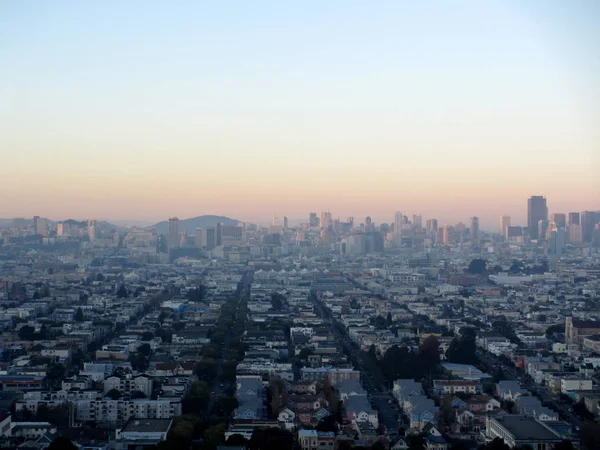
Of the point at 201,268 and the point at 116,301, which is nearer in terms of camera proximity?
the point at 116,301

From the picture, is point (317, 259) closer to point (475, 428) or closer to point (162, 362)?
point (162, 362)

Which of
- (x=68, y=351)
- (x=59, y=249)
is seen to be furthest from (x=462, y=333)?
(x=59, y=249)

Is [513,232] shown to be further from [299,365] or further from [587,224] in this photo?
[299,365]

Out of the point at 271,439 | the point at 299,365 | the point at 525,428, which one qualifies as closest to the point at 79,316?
the point at 299,365

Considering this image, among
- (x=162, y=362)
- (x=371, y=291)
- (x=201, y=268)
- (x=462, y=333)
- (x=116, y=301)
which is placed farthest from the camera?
(x=201, y=268)

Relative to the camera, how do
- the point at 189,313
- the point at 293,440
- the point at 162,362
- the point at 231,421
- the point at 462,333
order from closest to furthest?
the point at 293,440
the point at 231,421
the point at 162,362
the point at 462,333
the point at 189,313

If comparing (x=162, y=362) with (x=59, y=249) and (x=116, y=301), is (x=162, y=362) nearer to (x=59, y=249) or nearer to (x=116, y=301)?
(x=116, y=301)

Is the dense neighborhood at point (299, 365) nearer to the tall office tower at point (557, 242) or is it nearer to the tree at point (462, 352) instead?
the tree at point (462, 352)
